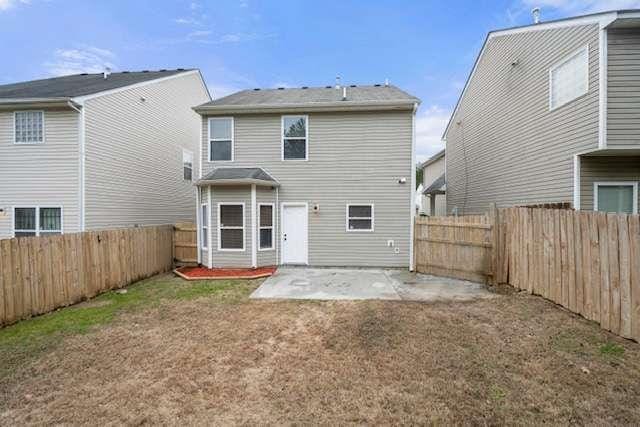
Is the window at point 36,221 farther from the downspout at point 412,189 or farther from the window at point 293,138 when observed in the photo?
the downspout at point 412,189

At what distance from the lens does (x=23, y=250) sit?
5.84m

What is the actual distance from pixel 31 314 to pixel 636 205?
45.2 feet

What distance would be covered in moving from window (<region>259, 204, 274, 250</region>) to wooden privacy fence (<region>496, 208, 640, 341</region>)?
722 cm

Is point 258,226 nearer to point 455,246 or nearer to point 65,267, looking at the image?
point 65,267

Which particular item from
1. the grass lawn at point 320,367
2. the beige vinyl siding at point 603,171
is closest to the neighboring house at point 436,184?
the beige vinyl siding at point 603,171

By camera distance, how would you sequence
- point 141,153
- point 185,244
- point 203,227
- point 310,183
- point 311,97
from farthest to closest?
point 141,153
point 311,97
point 185,244
point 203,227
point 310,183

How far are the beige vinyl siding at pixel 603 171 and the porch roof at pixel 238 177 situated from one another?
8.63 m

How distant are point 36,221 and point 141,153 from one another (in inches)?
161

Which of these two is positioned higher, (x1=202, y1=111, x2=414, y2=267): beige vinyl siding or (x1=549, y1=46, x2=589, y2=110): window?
A: (x1=549, y1=46, x2=589, y2=110): window

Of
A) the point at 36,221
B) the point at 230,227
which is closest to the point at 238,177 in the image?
the point at 230,227

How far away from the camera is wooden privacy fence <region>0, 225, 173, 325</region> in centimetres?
562

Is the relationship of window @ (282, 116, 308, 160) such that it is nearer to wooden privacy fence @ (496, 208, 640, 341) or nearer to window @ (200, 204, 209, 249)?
window @ (200, 204, 209, 249)

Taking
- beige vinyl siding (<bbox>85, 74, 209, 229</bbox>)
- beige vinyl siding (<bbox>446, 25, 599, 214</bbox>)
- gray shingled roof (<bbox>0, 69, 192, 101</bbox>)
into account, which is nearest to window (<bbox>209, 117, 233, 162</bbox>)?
beige vinyl siding (<bbox>85, 74, 209, 229</bbox>)

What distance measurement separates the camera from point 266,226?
10656mm
